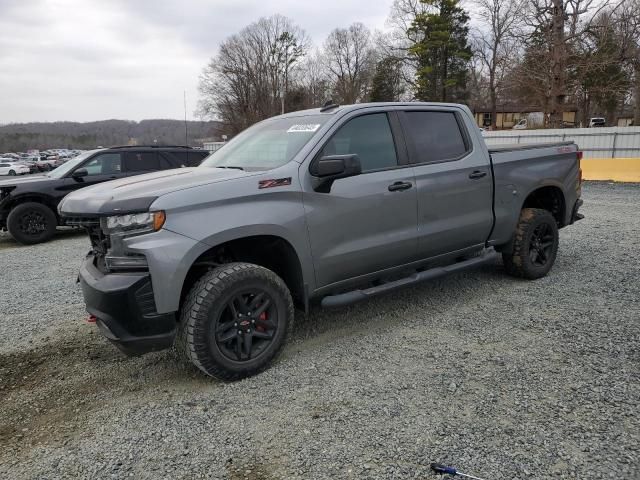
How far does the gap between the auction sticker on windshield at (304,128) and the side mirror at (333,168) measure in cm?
41

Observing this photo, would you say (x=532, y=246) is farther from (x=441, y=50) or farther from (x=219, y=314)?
(x=441, y=50)

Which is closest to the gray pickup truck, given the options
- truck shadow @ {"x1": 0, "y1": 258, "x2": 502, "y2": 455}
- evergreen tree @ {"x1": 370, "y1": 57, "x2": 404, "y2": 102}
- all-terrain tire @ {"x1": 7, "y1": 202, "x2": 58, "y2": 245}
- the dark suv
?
truck shadow @ {"x1": 0, "y1": 258, "x2": 502, "y2": 455}

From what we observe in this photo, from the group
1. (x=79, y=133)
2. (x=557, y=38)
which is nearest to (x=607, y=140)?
(x=557, y=38)

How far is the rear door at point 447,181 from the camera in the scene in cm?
416

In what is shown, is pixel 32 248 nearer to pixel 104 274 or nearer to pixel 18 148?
pixel 104 274

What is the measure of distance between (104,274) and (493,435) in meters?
2.62

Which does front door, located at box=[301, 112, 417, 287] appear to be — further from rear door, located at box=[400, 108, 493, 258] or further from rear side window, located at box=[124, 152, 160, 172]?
rear side window, located at box=[124, 152, 160, 172]

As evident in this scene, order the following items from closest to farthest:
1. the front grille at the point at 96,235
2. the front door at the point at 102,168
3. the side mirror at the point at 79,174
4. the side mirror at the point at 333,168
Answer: the front grille at the point at 96,235, the side mirror at the point at 333,168, the side mirror at the point at 79,174, the front door at the point at 102,168

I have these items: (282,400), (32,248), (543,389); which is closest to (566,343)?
(543,389)

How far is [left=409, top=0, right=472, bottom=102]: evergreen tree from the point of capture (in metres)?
45.8

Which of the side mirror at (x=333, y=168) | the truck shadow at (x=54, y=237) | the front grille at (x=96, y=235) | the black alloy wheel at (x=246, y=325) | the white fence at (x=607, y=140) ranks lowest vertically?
the truck shadow at (x=54, y=237)

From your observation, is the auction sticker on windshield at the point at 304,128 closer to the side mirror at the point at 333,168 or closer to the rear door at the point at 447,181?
the side mirror at the point at 333,168

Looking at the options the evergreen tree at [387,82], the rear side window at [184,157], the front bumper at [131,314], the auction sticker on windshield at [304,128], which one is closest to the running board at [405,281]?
the front bumper at [131,314]

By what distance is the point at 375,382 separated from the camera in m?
3.20
